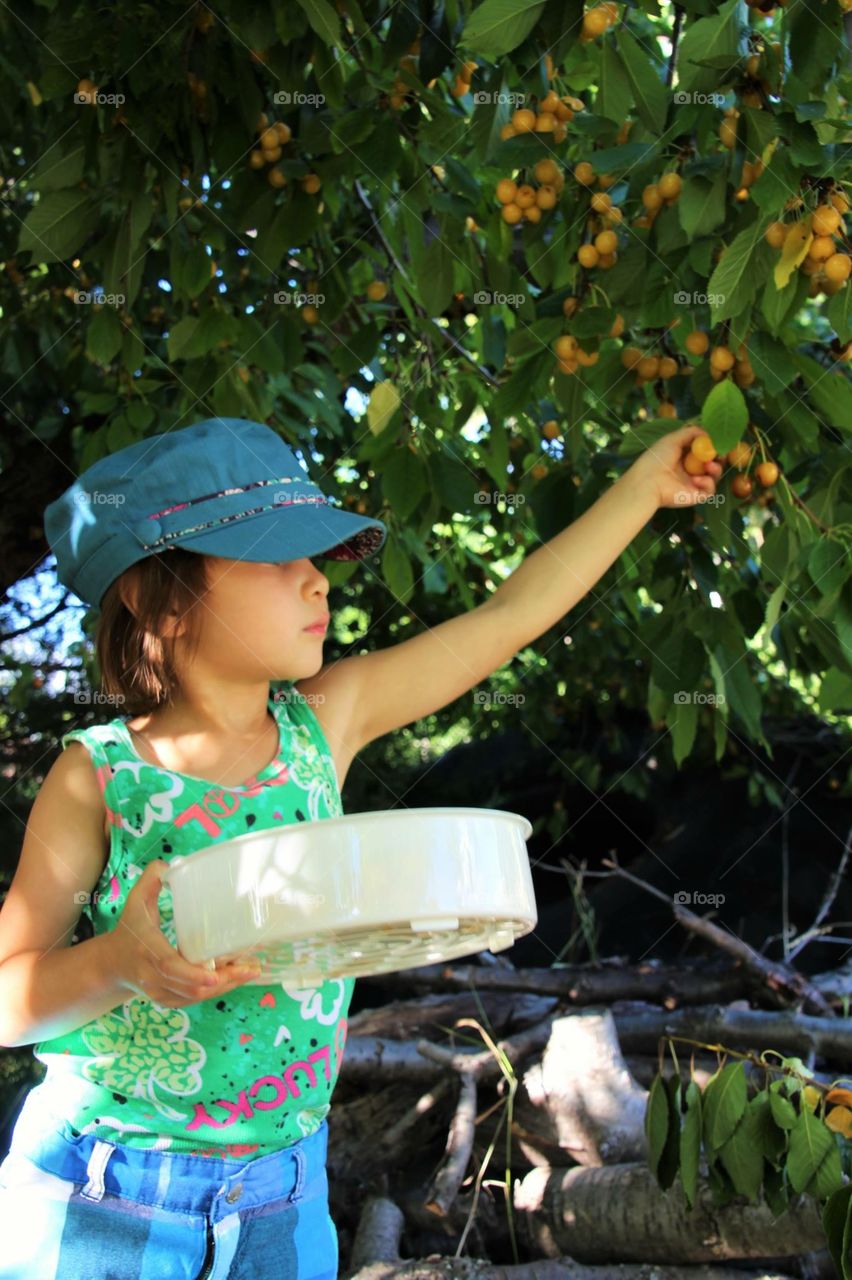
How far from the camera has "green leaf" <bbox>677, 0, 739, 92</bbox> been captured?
129cm

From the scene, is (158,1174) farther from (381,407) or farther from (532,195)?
(532,195)

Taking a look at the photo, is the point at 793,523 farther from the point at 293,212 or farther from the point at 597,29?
the point at 293,212

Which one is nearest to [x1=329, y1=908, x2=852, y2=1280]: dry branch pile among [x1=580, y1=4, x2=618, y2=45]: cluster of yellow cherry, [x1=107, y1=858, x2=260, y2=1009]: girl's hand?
[x1=107, y1=858, x2=260, y2=1009]: girl's hand

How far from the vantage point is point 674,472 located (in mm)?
1463

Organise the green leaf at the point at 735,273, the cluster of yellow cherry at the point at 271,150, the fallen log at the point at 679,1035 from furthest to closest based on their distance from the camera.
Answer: the fallen log at the point at 679,1035 < the cluster of yellow cherry at the point at 271,150 < the green leaf at the point at 735,273

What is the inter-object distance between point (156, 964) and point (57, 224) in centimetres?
119

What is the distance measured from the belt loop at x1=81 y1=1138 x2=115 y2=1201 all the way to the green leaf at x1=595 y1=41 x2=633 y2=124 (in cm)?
120

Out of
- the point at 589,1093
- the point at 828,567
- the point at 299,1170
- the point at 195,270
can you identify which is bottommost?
the point at 589,1093

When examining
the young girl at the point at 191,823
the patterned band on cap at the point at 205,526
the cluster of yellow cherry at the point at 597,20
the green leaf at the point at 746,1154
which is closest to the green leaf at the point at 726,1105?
the green leaf at the point at 746,1154

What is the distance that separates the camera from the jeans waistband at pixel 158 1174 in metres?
1.18

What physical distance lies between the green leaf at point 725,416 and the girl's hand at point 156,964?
26.9 inches

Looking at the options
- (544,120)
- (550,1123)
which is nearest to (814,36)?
(544,120)

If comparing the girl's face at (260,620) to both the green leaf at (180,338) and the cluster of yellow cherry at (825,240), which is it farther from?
the green leaf at (180,338)

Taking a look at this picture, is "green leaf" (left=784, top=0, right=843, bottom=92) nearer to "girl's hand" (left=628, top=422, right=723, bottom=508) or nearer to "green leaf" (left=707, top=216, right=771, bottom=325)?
"green leaf" (left=707, top=216, right=771, bottom=325)
